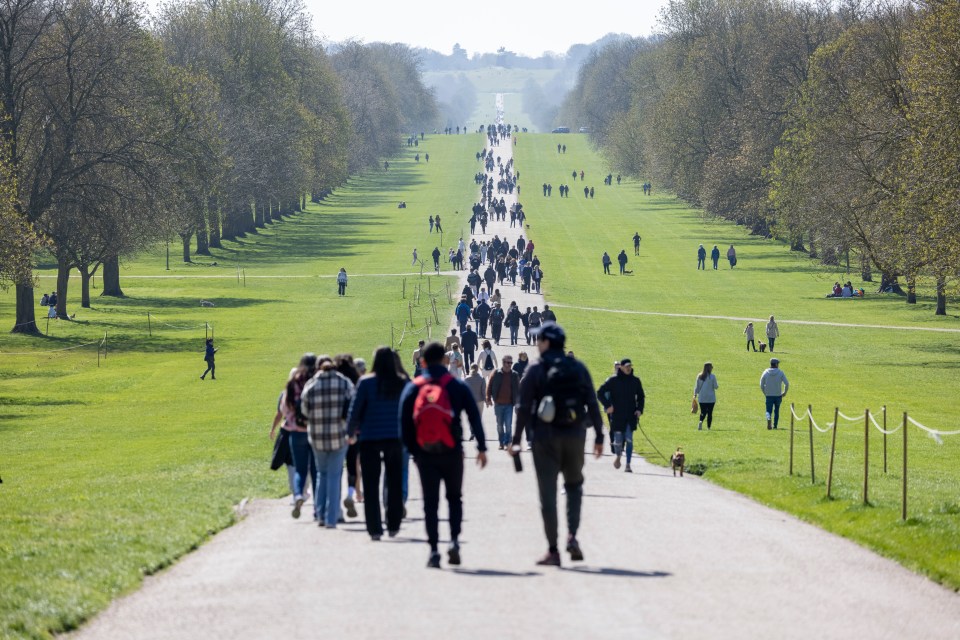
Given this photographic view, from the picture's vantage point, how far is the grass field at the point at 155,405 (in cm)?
1384

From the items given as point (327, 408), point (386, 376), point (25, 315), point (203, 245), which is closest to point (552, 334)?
point (386, 376)

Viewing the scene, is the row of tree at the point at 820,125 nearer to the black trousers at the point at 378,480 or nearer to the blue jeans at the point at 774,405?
the blue jeans at the point at 774,405

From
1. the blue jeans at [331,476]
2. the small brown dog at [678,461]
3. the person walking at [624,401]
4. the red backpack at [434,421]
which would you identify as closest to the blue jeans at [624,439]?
the person walking at [624,401]

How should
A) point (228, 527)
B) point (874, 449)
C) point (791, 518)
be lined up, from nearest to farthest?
point (228, 527) → point (791, 518) → point (874, 449)

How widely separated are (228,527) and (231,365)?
2915 centimetres

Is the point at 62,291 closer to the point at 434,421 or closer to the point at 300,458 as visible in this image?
the point at 300,458

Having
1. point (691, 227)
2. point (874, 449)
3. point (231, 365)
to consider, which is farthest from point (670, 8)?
point (874, 449)

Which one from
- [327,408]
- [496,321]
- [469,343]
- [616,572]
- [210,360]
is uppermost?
[327,408]

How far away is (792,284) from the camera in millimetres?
71438

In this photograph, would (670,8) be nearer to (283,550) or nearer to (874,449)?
(874,449)

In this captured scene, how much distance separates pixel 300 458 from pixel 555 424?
4419 mm

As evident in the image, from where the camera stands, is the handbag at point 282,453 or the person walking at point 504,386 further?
the person walking at point 504,386

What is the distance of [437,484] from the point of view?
40.5 ft

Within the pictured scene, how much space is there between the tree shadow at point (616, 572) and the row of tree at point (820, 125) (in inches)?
1226
